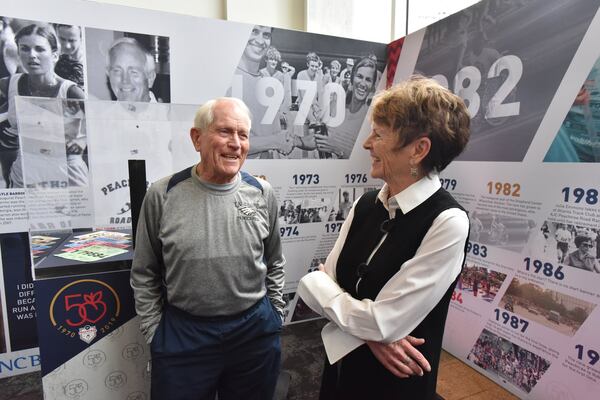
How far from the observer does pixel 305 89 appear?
2900 mm

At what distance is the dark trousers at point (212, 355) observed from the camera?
138 centimetres

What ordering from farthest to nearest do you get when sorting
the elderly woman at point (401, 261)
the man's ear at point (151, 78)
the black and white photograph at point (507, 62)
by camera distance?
the man's ear at point (151, 78) → the black and white photograph at point (507, 62) → the elderly woman at point (401, 261)

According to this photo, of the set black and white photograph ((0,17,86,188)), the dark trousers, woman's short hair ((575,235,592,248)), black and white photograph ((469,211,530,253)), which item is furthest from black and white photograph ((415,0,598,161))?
black and white photograph ((0,17,86,188))

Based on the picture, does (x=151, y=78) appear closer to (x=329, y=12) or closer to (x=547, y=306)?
(x=329, y=12)

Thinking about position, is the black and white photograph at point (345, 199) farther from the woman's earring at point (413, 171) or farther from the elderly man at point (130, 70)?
the woman's earring at point (413, 171)

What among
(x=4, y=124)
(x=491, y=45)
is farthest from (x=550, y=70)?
(x=4, y=124)

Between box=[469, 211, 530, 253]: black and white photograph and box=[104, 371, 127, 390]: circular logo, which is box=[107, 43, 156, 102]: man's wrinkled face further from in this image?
box=[469, 211, 530, 253]: black and white photograph

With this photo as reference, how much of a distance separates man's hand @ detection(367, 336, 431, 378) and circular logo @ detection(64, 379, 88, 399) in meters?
Result: 1.33

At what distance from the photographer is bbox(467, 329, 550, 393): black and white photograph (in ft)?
6.72

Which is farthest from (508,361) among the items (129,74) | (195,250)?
(129,74)

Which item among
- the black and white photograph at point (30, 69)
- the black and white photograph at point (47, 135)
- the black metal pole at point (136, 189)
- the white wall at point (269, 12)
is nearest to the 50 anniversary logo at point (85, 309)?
the black metal pole at point (136, 189)

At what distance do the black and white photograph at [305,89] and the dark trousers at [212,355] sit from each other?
1567 mm

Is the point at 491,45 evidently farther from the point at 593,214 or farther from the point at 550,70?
the point at 593,214

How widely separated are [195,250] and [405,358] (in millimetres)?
828
